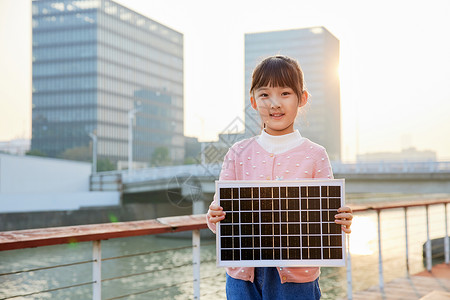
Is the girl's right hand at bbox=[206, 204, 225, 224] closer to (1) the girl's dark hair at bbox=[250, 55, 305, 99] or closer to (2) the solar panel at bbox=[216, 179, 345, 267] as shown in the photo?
(2) the solar panel at bbox=[216, 179, 345, 267]

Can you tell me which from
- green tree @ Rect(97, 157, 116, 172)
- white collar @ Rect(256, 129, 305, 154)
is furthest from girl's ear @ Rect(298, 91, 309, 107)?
green tree @ Rect(97, 157, 116, 172)

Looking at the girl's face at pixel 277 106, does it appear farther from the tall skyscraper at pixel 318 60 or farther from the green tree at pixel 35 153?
Result: the tall skyscraper at pixel 318 60

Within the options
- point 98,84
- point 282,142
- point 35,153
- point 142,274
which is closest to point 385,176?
point 142,274

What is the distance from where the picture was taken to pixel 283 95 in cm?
151

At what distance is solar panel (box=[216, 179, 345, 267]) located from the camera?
1396 millimetres

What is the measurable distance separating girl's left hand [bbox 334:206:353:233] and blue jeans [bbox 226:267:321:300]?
0.24 meters

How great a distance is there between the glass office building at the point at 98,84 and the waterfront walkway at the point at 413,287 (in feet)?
179

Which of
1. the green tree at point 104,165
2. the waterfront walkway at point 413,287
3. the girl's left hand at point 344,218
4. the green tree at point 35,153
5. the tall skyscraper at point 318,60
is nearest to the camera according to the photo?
the girl's left hand at point 344,218

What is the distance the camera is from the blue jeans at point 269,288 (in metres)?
1.46

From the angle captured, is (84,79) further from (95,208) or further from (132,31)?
(95,208)

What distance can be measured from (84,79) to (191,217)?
196 feet

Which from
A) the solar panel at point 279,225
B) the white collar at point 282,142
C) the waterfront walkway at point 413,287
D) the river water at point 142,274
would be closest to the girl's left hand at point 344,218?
the solar panel at point 279,225

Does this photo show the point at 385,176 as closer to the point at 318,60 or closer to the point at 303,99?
the point at 303,99

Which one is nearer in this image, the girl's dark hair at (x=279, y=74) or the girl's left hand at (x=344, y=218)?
the girl's left hand at (x=344, y=218)
